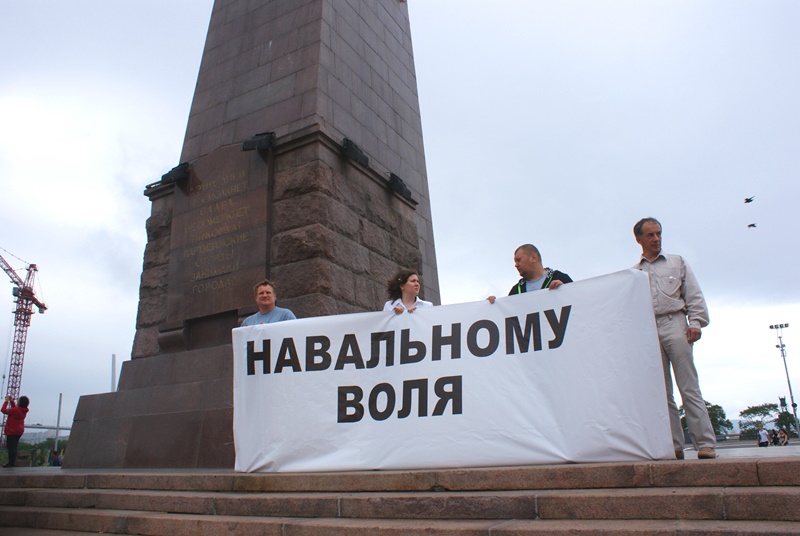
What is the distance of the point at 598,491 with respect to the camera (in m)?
3.30

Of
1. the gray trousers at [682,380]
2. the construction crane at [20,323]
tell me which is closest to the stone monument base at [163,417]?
the gray trousers at [682,380]

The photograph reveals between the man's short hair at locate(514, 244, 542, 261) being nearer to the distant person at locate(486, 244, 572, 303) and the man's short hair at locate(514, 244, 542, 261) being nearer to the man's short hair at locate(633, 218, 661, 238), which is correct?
the distant person at locate(486, 244, 572, 303)

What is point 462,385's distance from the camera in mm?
4492

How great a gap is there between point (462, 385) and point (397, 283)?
1.36 m

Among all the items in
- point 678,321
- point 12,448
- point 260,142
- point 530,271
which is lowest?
point 12,448

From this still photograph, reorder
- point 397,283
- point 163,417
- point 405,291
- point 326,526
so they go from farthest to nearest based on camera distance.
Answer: point 163,417, point 397,283, point 405,291, point 326,526

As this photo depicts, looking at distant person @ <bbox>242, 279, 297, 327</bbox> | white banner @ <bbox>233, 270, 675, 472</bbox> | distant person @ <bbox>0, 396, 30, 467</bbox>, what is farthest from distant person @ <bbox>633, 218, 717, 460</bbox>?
distant person @ <bbox>0, 396, 30, 467</bbox>

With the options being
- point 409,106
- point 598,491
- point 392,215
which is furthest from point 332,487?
point 409,106

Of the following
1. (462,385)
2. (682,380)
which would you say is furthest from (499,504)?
(682,380)

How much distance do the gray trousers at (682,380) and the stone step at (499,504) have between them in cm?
115

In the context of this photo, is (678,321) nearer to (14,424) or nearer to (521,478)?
(521,478)

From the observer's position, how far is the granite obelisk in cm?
736

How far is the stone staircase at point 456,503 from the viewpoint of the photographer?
2883mm

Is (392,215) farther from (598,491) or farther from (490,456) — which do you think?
(598,491)
